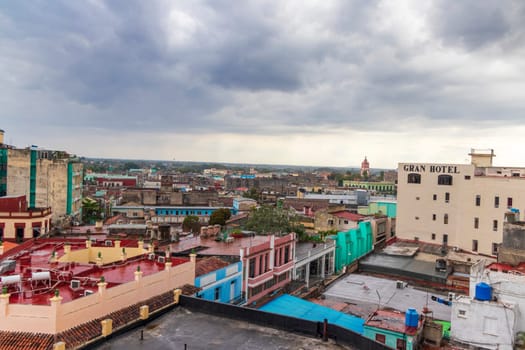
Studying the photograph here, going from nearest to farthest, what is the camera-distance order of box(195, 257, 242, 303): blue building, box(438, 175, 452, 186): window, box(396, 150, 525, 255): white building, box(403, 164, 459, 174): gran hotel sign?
box(195, 257, 242, 303): blue building, box(396, 150, 525, 255): white building, box(403, 164, 459, 174): gran hotel sign, box(438, 175, 452, 186): window

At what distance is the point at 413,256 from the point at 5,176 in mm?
45216

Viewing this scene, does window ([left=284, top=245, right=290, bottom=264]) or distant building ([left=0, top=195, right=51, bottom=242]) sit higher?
distant building ([left=0, top=195, right=51, bottom=242])

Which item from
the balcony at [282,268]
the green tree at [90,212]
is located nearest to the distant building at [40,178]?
the green tree at [90,212]

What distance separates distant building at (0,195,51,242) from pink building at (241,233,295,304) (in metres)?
17.9

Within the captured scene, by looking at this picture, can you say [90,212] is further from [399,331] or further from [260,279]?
[399,331]

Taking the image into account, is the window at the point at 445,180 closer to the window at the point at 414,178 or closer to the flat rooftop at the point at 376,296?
the window at the point at 414,178

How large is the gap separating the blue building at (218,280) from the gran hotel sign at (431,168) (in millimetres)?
35551

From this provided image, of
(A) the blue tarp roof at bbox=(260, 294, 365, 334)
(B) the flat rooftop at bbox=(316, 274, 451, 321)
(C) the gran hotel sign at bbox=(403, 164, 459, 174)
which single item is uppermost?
(C) the gran hotel sign at bbox=(403, 164, 459, 174)

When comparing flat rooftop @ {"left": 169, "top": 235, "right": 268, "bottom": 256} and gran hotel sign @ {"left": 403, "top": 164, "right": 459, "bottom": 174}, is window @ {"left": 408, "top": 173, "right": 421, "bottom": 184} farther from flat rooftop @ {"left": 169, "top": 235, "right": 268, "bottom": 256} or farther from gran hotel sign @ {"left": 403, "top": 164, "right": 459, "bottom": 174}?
flat rooftop @ {"left": 169, "top": 235, "right": 268, "bottom": 256}

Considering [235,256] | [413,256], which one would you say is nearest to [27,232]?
[235,256]

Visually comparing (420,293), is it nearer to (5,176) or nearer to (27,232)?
(27,232)

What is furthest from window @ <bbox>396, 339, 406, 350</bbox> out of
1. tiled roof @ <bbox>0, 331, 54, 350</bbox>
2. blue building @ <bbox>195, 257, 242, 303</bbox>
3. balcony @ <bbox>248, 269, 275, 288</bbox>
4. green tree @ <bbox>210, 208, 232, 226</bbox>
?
green tree @ <bbox>210, 208, 232, 226</bbox>

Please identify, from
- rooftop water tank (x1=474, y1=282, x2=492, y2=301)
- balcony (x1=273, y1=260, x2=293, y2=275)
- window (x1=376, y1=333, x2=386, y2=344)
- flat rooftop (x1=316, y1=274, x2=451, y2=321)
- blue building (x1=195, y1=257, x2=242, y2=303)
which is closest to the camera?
window (x1=376, y1=333, x2=386, y2=344)

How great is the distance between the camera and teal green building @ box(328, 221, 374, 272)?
43469mm
